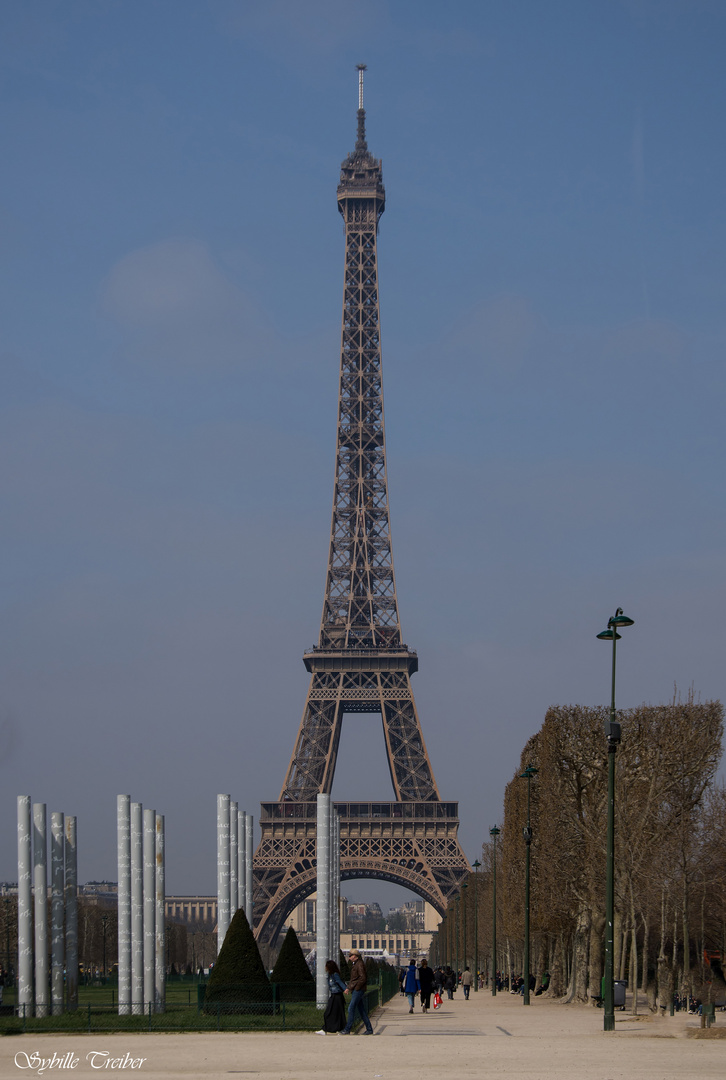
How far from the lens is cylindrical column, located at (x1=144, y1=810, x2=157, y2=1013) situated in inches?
1436

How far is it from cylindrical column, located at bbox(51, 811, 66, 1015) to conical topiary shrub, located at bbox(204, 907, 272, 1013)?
14.6 feet

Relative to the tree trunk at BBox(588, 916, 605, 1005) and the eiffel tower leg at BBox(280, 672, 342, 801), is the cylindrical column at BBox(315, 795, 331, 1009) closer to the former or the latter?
the tree trunk at BBox(588, 916, 605, 1005)

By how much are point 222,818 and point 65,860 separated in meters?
5.78

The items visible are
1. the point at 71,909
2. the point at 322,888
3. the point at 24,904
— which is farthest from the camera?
the point at 322,888

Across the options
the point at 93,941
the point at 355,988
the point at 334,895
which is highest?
the point at 355,988

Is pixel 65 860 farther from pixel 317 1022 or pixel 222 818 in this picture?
pixel 317 1022

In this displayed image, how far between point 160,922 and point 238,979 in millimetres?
8095

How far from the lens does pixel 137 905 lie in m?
36.1

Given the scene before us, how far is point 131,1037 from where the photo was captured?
2712 cm

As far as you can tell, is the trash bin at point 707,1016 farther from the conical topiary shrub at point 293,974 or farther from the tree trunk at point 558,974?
the tree trunk at point 558,974

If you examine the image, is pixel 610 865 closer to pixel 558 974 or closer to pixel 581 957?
pixel 581 957

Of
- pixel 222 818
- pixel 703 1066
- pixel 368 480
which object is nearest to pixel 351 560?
pixel 368 480

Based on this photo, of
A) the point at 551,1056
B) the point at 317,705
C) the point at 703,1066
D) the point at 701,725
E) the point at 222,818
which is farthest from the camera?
the point at 317,705

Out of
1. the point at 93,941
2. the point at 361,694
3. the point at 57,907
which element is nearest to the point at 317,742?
the point at 361,694
